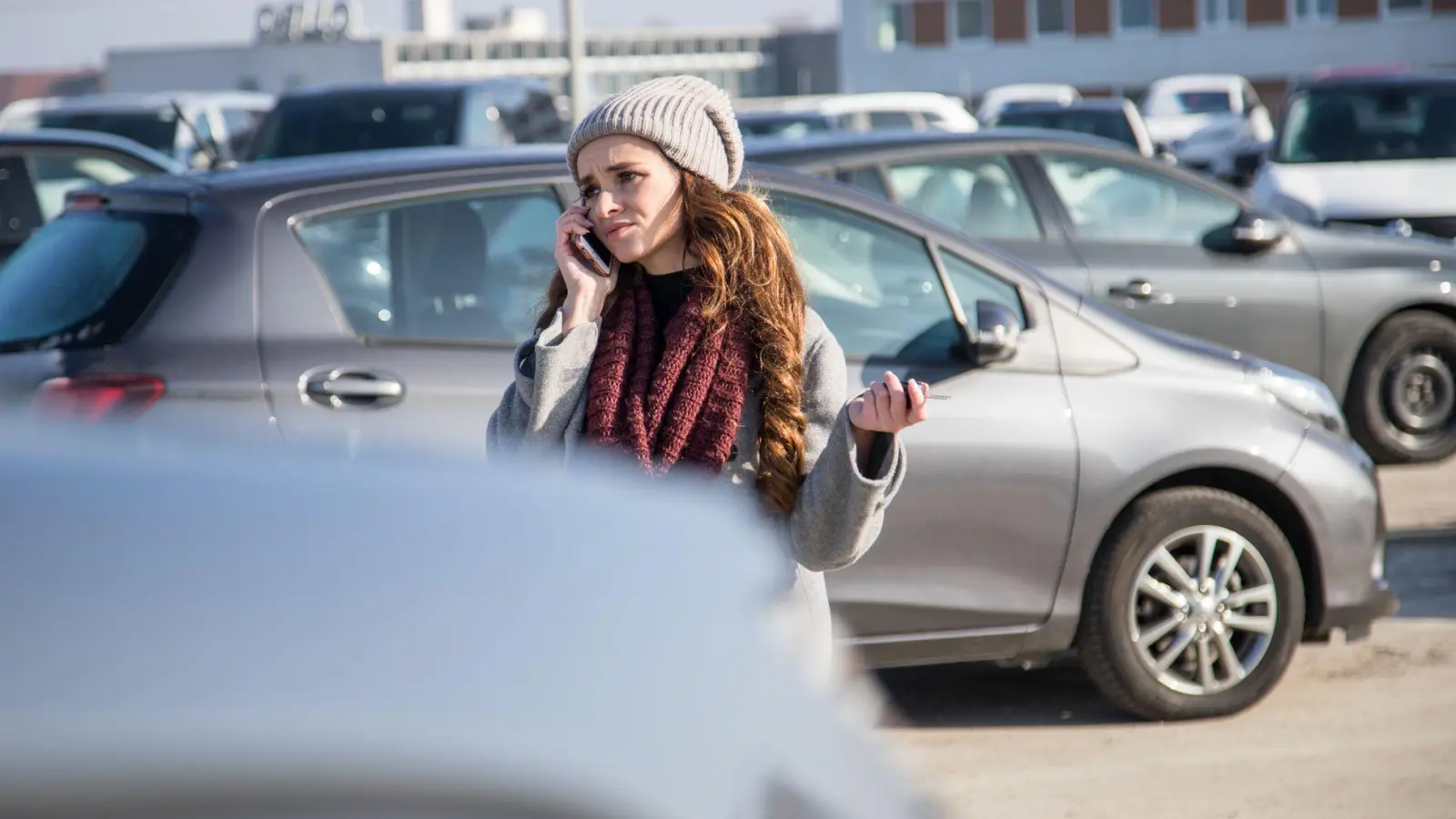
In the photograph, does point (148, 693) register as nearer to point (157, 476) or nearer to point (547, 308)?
point (157, 476)

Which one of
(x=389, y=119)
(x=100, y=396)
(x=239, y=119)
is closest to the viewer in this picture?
(x=100, y=396)

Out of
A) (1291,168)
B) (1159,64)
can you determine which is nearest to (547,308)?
(1291,168)

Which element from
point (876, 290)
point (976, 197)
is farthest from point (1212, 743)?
point (976, 197)

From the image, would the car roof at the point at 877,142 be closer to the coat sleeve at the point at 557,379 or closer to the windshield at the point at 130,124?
the coat sleeve at the point at 557,379

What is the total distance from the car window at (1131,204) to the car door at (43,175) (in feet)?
16.5

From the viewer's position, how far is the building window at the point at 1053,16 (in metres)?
59.5

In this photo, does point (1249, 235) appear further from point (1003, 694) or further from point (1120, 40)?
point (1120, 40)

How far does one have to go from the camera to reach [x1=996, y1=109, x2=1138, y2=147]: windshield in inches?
898

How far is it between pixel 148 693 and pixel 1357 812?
13.4 feet

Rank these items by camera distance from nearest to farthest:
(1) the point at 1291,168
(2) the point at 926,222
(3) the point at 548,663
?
(3) the point at 548,663, (2) the point at 926,222, (1) the point at 1291,168

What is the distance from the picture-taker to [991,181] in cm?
805

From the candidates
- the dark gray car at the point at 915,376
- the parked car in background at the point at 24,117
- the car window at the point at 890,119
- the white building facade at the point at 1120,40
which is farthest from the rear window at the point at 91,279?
the white building facade at the point at 1120,40

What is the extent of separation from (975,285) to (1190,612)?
42.2 inches

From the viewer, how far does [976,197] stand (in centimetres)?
804
